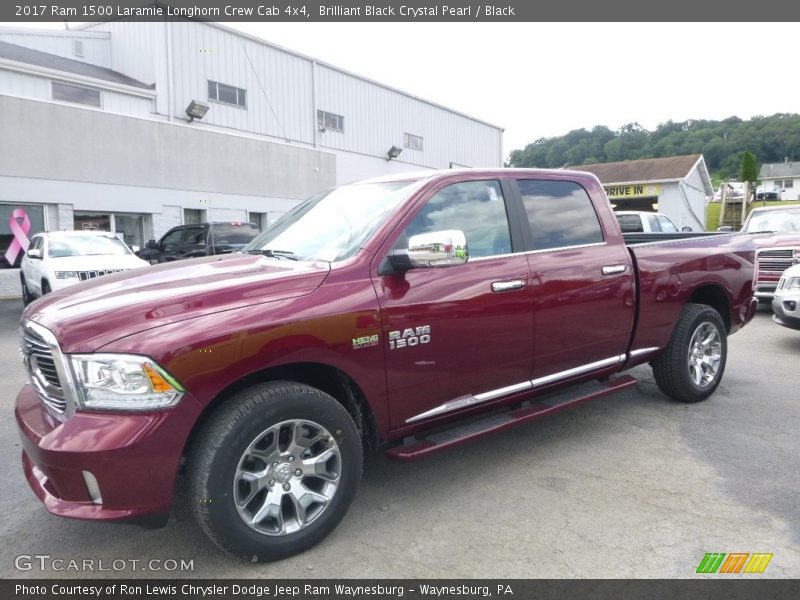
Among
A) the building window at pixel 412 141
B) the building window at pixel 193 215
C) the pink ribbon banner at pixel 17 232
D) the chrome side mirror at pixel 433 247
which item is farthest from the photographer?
the building window at pixel 412 141

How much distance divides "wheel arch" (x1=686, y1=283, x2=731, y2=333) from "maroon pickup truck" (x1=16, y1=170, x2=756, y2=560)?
2.57 ft

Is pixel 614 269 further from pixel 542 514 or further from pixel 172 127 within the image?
pixel 172 127

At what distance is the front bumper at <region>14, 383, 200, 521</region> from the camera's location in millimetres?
2447

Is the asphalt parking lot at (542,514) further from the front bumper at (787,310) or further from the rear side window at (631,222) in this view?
the rear side window at (631,222)

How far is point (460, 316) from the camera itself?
342 centimetres

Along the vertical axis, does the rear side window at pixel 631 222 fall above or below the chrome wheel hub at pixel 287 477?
above

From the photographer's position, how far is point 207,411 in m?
2.73

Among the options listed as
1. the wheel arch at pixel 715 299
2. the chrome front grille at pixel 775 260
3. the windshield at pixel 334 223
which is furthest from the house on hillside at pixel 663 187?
the windshield at pixel 334 223

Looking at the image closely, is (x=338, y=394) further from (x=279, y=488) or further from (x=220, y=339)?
(x=220, y=339)

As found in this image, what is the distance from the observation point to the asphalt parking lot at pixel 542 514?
2.83 m

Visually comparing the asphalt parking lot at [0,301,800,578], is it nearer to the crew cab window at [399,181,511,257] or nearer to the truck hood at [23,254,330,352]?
the truck hood at [23,254,330,352]

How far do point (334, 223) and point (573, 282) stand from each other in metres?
1.62

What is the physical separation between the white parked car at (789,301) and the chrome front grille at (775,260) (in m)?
2.27

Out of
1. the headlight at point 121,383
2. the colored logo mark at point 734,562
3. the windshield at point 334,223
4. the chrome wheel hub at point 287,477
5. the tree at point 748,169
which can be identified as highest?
the tree at point 748,169
